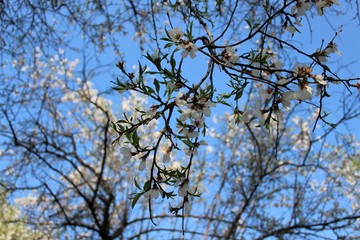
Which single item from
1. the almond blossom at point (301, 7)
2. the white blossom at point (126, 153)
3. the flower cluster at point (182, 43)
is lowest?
the white blossom at point (126, 153)

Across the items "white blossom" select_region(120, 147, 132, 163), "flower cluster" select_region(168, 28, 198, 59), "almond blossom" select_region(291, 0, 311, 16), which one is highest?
"almond blossom" select_region(291, 0, 311, 16)

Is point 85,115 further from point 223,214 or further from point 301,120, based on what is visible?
point 301,120

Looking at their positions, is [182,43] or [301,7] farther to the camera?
[301,7]

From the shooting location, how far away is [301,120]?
5461 mm

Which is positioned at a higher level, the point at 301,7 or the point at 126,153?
the point at 301,7

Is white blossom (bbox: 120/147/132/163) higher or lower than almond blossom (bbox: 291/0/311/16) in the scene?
lower

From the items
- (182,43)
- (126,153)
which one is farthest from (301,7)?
(126,153)

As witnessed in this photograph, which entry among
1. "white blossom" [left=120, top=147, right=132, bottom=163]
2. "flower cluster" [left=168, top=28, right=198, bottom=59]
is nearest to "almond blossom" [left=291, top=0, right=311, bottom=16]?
"flower cluster" [left=168, top=28, right=198, bottom=59]

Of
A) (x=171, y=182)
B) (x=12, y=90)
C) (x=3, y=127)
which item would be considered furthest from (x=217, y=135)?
(x=171, y=182)

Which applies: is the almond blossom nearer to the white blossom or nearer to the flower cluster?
the flower cluster

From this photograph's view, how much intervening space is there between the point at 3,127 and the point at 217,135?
2925 mm

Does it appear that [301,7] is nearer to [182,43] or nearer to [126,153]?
[182,43]

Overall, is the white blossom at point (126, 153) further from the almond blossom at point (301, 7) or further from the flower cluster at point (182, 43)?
the almond blossom at point (301, 7)

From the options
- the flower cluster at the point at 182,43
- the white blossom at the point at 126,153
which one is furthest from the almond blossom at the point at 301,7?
the white blossom at the point at 126,153
